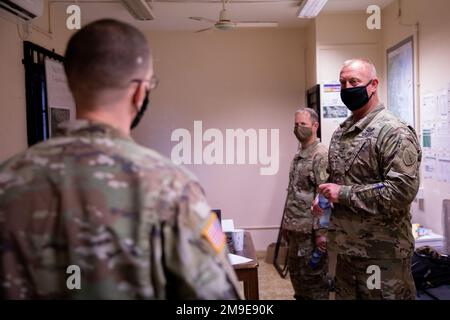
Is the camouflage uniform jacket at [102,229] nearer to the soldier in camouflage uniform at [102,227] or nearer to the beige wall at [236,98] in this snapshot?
the soldier in camouflage uniform at [102,227]

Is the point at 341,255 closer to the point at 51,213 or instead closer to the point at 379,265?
the point at 379,265

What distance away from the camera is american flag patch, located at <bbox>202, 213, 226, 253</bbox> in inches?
32.9

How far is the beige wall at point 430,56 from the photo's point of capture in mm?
3025

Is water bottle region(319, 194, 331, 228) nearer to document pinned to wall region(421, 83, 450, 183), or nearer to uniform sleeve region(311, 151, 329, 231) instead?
uniform sleeve region(311, 151, 329, 231)

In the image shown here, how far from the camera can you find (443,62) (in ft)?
10.0

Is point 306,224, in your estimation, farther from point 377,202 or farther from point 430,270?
point 377,202

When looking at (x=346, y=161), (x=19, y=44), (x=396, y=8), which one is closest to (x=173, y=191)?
(x=346, y=161)

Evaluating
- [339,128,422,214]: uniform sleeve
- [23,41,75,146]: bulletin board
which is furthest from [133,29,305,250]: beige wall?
[339,128,422,214]: uniform sleeve

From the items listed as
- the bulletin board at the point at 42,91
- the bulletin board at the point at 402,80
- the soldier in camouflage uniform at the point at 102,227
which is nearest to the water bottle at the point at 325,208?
the soldier in camouflage uniform at the point at 102,227

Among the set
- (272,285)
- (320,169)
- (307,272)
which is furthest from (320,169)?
(272,285)

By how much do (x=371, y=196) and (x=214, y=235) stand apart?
1206 millimetres

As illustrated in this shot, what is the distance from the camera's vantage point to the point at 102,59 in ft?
2.87

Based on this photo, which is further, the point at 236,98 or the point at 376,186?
the point at 236,98

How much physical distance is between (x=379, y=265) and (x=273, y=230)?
3.14 m
